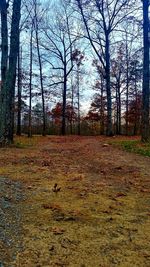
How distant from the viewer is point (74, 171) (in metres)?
7.50

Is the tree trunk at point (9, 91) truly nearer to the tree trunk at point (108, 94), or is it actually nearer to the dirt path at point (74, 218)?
the dirt path at point (74, 218)

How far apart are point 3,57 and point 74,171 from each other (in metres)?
7.22

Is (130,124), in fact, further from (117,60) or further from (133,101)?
(117,60)

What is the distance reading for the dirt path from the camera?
3.32 metres

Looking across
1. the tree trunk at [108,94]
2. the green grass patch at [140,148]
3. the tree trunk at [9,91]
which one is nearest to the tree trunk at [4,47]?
the tree trunk at [9,91]

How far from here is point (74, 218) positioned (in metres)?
4.35

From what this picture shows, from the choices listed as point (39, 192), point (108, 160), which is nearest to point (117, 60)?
point (108, 160)

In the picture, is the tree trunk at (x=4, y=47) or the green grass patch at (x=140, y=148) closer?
the green grass patch at (x=140, y=148)

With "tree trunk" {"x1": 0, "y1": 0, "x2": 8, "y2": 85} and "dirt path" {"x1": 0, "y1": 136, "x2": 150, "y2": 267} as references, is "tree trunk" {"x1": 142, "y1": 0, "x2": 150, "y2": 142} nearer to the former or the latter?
"tree trunk" {"x1": 0, "y1": 0, "x2": 8, "y2": 85}

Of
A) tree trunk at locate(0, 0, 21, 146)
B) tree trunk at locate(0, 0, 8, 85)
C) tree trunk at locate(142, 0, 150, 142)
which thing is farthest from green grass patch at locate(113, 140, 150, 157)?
tree trunk at locate(0, 0, 8, 85)

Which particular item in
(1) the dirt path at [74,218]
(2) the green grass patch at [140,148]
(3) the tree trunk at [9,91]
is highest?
(3) the tree trunk at [9,91]

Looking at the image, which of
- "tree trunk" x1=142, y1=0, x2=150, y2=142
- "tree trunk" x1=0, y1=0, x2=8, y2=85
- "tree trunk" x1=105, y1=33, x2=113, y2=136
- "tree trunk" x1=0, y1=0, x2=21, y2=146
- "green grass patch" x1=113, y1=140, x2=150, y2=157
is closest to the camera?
"green grass patch" x1=113, y1=140, x2=150, y2=157

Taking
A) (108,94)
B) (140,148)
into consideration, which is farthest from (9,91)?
(108,94)

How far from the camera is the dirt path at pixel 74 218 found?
3.32 m
